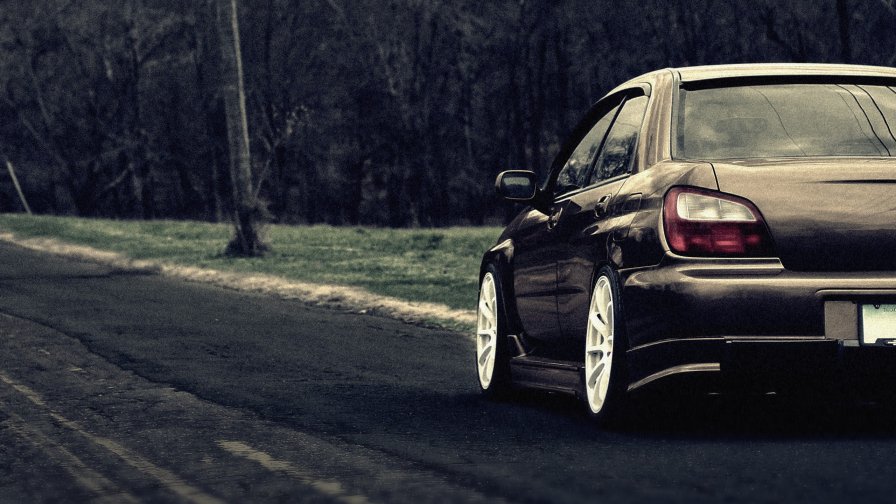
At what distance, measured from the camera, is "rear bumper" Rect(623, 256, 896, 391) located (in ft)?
20.6

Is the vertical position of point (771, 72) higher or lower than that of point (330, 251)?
higher

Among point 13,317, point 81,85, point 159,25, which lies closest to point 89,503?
point 13,317

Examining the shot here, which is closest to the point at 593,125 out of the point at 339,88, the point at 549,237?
the point at 549,237

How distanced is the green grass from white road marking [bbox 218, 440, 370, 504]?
8.80 metres

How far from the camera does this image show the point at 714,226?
6.45 metres

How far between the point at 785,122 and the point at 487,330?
8.45 feet

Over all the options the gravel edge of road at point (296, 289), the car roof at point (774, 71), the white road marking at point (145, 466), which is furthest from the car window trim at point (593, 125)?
the gravel edge of road at point (296, 289)

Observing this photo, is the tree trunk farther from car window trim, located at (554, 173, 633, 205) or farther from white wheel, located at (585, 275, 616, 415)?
white wheel, located at (585, 275, 616, 415)

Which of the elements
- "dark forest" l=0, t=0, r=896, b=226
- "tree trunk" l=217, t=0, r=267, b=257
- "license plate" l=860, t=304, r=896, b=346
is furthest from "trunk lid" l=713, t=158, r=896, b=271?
"dark forest" l=0, t=0, r=896, b=226

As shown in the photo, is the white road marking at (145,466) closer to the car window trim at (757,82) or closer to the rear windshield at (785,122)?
the rear windshield at (785,122)

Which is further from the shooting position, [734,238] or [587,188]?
[587,188]

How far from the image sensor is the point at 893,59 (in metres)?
38.4

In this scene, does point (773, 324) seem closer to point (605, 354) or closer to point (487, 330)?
point (605, 354)

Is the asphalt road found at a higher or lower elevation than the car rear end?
lower
